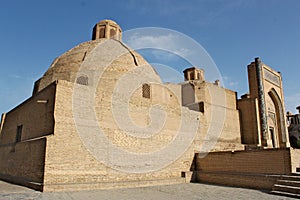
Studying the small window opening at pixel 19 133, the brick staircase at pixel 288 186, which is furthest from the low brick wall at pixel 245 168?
the small window opening at pixel 19 133

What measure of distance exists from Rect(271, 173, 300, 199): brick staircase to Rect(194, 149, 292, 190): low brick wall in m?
0.34

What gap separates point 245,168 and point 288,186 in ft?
9.05

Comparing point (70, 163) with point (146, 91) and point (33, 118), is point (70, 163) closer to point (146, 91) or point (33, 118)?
point (33, 118)

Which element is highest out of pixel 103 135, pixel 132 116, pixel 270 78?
pixel 270 78

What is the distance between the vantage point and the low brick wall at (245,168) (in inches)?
395

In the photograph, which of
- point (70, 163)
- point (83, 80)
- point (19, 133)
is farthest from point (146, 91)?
point (19, 133)

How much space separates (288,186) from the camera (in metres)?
8.73

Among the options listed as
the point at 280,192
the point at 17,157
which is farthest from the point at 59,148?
the point at 280,192

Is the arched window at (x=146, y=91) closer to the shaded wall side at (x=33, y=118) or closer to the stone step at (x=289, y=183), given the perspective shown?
the shaded wall side at (x=33, y=118)

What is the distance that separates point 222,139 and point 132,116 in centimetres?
811

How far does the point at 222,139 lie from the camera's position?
17.3m

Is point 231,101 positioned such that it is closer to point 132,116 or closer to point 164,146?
point 164,146

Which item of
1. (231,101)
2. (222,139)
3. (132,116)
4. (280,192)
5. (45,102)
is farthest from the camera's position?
Result: (231,101)

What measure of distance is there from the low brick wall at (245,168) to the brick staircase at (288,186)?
1.12 feet
